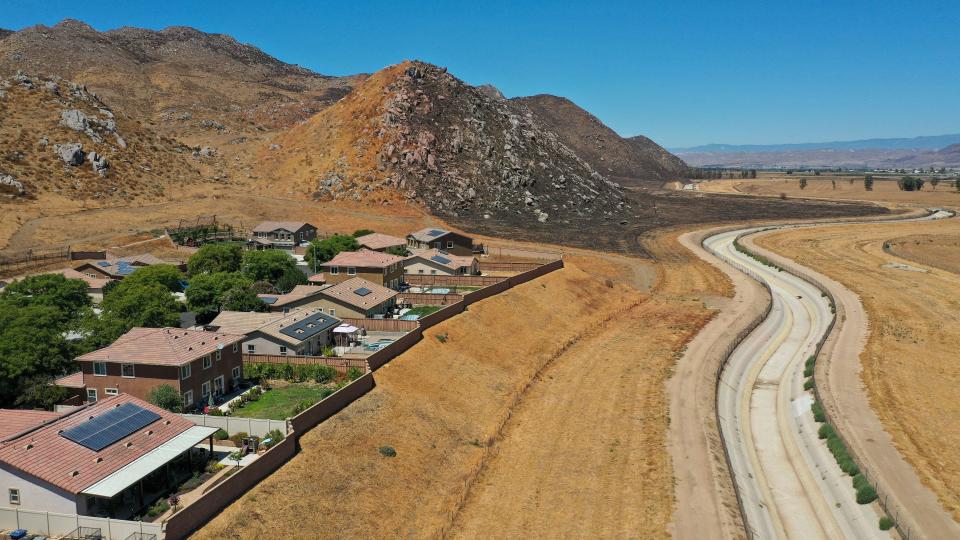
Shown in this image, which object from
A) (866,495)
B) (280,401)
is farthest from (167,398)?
(866,495)

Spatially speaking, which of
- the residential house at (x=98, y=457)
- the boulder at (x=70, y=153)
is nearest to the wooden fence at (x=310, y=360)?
the residential house at (x=98, y=457)

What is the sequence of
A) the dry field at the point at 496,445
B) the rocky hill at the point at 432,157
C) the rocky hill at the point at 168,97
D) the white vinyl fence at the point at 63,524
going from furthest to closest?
the rocky hill at the point at 168,97, the rocky hill at the point at 432,157, the dry field at the point at 496,445, the white vinyl fence at the point at 63,524

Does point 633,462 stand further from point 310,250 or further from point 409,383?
point 310,250

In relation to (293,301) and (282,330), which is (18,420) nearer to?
(282,330)

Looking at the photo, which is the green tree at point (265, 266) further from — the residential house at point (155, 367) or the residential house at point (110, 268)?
Result: the residential house at point (155, 367)

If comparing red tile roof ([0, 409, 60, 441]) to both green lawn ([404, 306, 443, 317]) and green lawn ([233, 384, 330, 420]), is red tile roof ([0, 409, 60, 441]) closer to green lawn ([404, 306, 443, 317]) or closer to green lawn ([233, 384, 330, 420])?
green lawn ([233, 384, 330, 420])

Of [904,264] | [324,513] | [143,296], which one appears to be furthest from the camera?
[904,264]

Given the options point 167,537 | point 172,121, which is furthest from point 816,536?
point 172,121
